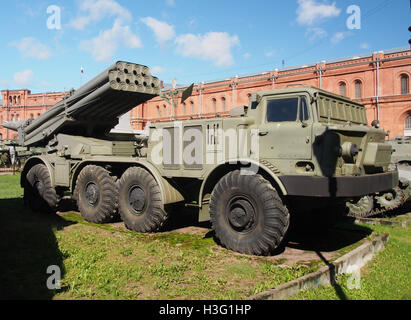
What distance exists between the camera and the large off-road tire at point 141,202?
6.70 metres

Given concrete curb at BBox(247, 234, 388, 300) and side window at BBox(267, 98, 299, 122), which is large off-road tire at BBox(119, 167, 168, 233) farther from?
concrete curb at BBox(247, 234, 388, 300)

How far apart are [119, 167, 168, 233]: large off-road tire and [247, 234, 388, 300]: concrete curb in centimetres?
311

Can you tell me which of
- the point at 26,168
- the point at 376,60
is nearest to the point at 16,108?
the point at 376,60

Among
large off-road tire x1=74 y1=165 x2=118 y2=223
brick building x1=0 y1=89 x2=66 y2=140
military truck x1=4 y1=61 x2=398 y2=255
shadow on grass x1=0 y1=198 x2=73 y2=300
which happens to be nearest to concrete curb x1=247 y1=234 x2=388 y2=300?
military truck x1=4 y1=61 x2=398 y2=255

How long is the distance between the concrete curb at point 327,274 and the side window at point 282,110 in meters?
2.06

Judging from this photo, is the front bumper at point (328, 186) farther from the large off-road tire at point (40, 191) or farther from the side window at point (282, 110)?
the large off-road tire at point (40, 191)

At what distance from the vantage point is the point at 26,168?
31.3ft

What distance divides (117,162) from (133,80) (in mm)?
1696

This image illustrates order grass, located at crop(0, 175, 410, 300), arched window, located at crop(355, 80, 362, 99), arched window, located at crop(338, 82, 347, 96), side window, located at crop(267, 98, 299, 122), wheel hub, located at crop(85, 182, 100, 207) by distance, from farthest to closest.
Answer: arched window, located at crop(338, 82, 347, 96) < arched window, located at crop(355, 80, 362, 99) < wheel hub, located at crop(85, 182, 100, 207) < side window, located at crop(267, 98, 299, 122) < grass, located at crop(0, 175, 410, 300)

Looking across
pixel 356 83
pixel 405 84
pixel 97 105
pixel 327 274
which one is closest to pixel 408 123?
pixel 405 84

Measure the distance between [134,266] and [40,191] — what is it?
5.13m

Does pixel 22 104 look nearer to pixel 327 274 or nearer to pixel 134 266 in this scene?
pixel 134 266

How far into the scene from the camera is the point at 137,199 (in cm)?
700

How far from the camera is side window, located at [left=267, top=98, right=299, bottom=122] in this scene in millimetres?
5462
